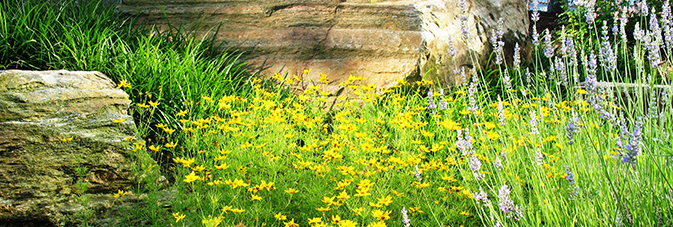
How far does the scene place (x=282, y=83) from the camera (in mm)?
4160

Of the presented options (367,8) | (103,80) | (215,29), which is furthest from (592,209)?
(215,29)

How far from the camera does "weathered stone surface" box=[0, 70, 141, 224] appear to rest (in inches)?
93.3

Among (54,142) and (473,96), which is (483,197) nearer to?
(473,96)

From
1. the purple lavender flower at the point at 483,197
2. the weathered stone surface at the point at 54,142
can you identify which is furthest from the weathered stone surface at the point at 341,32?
the purple lavender flower at the point at 483,197

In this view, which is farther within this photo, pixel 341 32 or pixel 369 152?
pixel 341 32

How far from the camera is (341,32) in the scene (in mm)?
4688

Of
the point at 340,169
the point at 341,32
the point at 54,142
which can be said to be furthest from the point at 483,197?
the point at 341,32

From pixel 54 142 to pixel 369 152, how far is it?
5.39 feet

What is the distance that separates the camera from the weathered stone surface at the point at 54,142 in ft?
7.77

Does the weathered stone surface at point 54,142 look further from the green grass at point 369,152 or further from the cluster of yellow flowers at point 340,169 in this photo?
the cluster of yellow flowers at point 340,169

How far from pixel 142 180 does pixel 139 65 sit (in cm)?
137

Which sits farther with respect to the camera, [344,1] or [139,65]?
[344,1]

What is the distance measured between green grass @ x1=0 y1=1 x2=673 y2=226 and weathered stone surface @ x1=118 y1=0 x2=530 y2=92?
26 centimetres

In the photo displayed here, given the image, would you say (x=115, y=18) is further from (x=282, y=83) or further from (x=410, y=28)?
(x=410, y=28)
